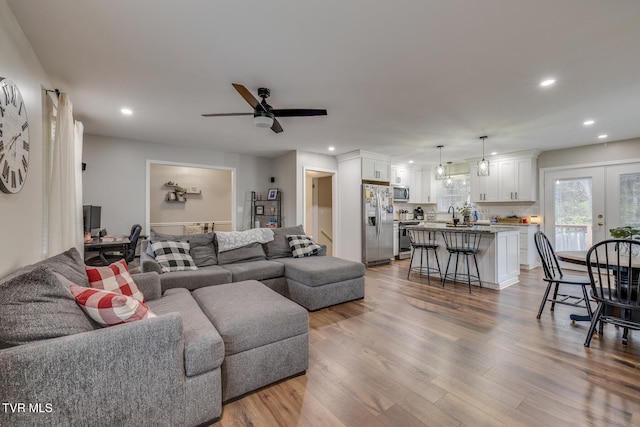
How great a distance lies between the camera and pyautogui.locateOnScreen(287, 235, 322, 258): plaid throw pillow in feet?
13.2

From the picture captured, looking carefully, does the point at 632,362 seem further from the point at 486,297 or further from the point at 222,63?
the point at 222,63

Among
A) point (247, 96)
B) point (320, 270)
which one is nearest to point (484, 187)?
point (320, 270)

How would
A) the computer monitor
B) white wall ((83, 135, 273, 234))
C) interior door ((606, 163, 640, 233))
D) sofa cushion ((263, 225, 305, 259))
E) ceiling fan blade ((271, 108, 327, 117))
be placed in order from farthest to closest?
1. interior door ((606, 163, 640, 233))
2. white wall ((83, 135, 273, 234))
3. sofa cushion ((263, 225, 305, 259))
4. the computer monitor
5. ceiling fan blade ((271, 108, 327, 117))

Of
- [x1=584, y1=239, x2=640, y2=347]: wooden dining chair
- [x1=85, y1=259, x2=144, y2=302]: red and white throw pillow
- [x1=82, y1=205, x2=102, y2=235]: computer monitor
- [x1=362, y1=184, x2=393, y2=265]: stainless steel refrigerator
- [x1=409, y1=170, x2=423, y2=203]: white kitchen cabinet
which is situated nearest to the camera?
[x1=85, y1=259, x2=144, y2=302]: red and white throw pillow

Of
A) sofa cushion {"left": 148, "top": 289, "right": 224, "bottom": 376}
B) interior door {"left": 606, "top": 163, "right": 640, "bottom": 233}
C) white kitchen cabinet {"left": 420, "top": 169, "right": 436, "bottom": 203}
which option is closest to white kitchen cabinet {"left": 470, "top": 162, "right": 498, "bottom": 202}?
white kitchen cabinet {"left": 420, "top": 169, "right": 436, "bottom": 203}

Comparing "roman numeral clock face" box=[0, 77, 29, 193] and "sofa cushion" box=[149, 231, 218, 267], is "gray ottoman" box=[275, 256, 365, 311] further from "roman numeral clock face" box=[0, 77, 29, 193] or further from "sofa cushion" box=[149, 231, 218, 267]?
"roman numeral clock face" box=[0, 77, 29, 193]

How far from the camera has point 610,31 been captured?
1900 millimetres

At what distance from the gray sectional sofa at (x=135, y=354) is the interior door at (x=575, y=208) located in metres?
6.09

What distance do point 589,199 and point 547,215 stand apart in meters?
0.70

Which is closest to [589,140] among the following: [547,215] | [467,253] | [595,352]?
[547,215]

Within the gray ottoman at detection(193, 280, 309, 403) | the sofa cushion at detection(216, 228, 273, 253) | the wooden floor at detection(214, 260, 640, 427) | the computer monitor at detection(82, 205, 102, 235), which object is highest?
the computer monitor at detection(82, 205, 102, 235)

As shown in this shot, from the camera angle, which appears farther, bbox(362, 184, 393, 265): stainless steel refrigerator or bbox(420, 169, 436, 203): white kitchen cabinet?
bbox(420, 169, 436, 203): white kitchen cabinet

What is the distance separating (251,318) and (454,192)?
6861 mm

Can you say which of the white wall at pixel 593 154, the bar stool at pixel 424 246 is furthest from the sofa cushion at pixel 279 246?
the white wall at pixel 593 154
